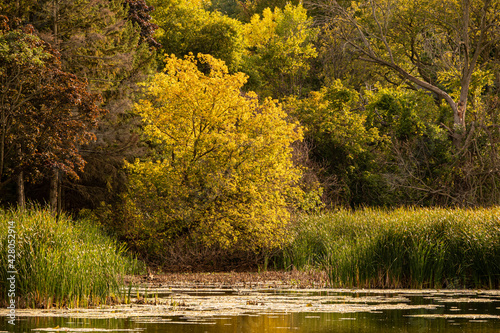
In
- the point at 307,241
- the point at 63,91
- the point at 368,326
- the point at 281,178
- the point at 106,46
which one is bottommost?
the point at 368,326

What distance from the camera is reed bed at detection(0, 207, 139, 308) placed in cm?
1058

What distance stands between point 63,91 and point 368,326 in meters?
11.9

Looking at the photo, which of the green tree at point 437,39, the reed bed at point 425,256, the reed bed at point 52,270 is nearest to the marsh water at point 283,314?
the reed bed at point 52,270

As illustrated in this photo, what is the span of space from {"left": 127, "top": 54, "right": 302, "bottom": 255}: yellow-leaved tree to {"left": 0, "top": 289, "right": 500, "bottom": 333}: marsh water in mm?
6127

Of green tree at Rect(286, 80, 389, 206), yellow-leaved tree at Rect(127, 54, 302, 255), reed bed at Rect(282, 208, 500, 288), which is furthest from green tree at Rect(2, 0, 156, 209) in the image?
green tree at Rect(286, 80, 389, 206)

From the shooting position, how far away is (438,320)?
31.3ft

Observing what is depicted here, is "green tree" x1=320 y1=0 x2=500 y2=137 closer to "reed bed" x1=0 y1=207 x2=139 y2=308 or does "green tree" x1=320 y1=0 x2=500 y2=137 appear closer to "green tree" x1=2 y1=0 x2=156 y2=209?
"green tree" x1=2 y1=0 x2=156 y2=209

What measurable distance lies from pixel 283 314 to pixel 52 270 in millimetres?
3431

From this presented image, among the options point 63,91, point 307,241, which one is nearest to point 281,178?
point 307,241

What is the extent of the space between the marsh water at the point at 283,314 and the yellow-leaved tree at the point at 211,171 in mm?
6127

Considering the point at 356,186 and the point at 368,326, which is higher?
the point at 356,186

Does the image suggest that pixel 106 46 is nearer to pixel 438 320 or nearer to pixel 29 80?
pixel 29 80

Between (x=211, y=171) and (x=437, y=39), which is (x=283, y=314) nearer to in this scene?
(x=211, y=171)

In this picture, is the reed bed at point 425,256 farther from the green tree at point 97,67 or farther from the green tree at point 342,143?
the green tree at point 342,143
